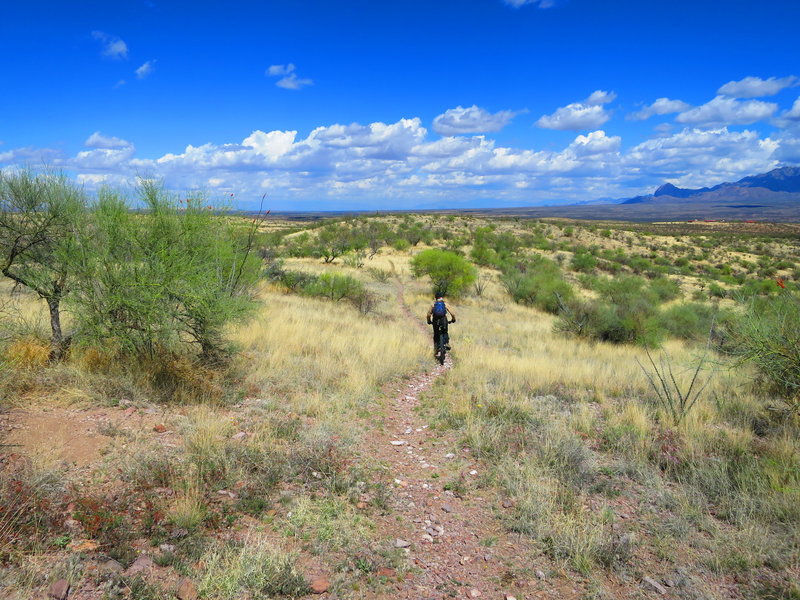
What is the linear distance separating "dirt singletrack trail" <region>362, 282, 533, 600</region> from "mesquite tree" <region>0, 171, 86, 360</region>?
5.13 metres

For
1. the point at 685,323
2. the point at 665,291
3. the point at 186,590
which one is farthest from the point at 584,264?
the point at 186,590

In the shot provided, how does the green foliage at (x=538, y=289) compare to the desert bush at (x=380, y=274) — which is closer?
the green foliage at (x=538, y=289)

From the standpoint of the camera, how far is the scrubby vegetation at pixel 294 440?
3.79 metres

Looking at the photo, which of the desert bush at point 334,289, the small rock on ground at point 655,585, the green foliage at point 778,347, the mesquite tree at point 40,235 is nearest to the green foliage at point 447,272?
the desert bush at point 334,289

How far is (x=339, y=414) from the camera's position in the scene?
699 cm

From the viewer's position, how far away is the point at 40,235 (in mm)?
6758

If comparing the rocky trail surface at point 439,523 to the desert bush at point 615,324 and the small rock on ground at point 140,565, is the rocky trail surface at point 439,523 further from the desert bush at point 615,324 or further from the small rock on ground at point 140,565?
the desert bush at point 615,324

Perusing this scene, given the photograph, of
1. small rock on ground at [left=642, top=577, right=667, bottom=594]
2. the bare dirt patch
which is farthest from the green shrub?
the bare dirt patch

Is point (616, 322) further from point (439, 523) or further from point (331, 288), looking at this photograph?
point (439, 523)

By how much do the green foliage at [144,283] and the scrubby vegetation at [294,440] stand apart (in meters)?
0.04

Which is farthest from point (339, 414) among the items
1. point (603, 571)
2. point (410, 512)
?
point (603, 571)

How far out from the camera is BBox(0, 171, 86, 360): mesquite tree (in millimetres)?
6605

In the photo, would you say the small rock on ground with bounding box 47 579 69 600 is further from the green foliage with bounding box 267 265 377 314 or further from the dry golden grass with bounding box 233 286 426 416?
the green foliage with bounding box 267 265 377 314

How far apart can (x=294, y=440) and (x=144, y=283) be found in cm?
314
